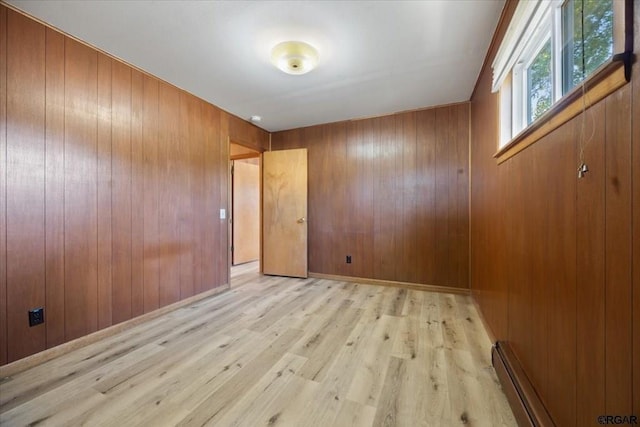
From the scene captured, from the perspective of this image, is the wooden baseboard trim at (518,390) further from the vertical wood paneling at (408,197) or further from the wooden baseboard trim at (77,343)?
the wooden baseboard trim at (77,343)

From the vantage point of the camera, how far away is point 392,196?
3.51 m

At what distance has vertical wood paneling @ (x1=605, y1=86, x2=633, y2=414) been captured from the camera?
0.67m

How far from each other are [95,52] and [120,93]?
318 mm

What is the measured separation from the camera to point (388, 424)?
1.22 meters

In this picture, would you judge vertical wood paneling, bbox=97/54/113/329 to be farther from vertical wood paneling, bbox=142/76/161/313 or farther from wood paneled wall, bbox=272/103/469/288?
wood paneled wall, bbox=272/103/469/288

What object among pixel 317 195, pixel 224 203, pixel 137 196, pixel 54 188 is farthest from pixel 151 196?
pixel 317 195

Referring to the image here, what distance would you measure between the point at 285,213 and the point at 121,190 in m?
2.22

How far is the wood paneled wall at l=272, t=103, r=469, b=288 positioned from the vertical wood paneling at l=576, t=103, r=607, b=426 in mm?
2452

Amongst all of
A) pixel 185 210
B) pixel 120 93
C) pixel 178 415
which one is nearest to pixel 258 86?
pixel 120 93

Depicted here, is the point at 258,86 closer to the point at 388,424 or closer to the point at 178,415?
the point at 178,415

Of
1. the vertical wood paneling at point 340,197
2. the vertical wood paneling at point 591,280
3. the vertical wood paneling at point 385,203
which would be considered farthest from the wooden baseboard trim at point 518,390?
the vertical wood paneling at point 340,197

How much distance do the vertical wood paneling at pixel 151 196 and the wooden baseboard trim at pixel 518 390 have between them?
2952 mm

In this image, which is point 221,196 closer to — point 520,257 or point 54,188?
point 54,188

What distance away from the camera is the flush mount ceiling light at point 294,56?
196 centimetres
